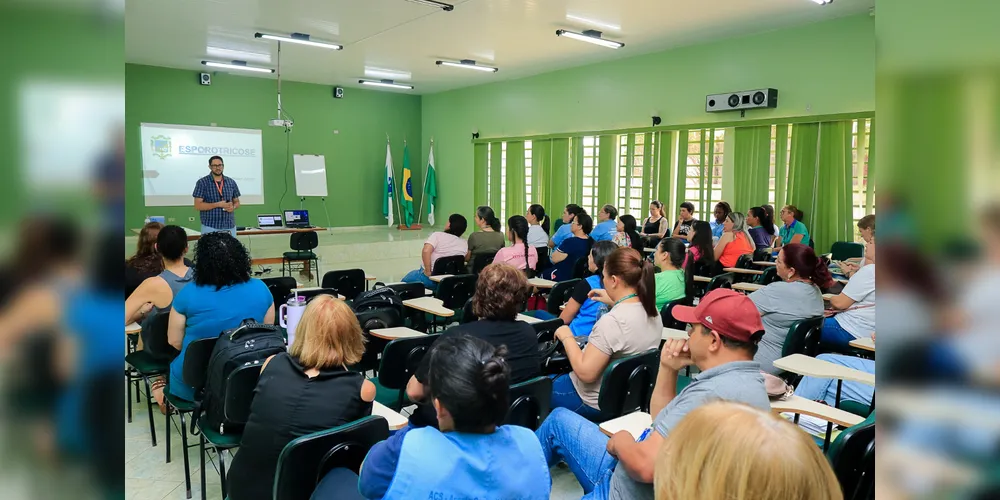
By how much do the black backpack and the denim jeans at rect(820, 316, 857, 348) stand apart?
10.7 feet

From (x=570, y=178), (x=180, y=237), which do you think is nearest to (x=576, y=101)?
(x=570, y=178)

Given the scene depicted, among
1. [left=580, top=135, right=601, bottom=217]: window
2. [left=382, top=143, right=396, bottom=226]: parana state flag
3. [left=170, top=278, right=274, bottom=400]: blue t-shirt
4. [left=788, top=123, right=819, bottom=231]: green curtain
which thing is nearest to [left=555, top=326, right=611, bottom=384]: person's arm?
[left=170, top=278, right=274, bottom=400]: blue t-shirt

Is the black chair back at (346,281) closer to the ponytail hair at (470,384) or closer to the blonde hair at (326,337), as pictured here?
the blonde hair at (326,337)

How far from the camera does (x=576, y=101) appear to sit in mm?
10820

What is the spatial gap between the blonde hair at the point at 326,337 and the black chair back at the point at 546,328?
1.53 m

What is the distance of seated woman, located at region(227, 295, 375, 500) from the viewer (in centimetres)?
202

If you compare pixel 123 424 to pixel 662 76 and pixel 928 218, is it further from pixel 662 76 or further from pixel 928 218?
pixel 662 76

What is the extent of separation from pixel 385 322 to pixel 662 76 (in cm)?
709

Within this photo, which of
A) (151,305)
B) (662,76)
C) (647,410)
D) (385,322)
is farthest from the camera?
(662,76)

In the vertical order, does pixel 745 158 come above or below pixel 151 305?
above

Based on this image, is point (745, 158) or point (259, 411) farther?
point (745, 158)

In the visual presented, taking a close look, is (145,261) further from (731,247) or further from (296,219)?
(296,219)

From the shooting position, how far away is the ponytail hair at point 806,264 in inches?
141

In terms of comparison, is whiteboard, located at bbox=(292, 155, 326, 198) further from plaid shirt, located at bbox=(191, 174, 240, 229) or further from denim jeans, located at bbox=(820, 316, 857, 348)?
denim jeans, located at bbox=(820, 316, 857, 348)
